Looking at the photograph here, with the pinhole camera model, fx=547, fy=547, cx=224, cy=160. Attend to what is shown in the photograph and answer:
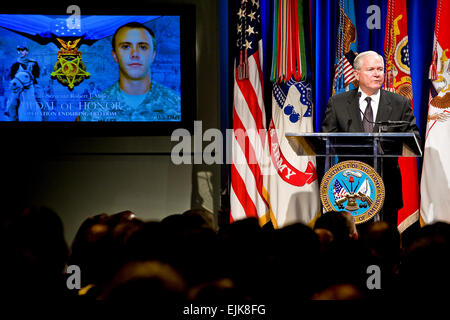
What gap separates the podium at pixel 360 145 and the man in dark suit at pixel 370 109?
0.44m

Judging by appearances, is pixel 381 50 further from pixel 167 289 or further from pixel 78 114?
pixel 167 289

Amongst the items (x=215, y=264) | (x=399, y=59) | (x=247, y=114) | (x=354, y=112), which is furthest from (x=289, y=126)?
(x=215, y=264)

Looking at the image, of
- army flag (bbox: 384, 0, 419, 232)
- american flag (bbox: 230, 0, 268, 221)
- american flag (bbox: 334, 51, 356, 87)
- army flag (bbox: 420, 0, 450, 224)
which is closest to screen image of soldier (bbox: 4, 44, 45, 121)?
american flag (bbox: 230, 0, 268, 221)

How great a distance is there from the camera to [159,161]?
5.21 metres

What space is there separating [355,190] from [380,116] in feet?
3.20

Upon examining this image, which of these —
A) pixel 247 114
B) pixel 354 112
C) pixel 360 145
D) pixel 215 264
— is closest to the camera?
pixel 215 264

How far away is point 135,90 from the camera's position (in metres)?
4.96

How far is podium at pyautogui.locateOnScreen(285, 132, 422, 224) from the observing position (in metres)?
3.34

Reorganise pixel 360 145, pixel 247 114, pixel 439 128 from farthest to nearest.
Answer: pixel 247 114 < pixel 439 128 < pixel 360 145

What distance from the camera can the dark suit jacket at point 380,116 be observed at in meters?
3.93

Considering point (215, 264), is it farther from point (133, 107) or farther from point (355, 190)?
point (133, 107)

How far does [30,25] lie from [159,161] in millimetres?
1685

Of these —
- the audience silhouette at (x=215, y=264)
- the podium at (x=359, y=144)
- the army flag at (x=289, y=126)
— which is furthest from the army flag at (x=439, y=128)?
the audience silhouette at (x=215, y=264)
